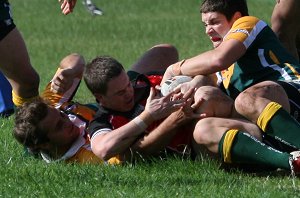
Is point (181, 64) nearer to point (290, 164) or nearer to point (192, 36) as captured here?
point (290, 164)

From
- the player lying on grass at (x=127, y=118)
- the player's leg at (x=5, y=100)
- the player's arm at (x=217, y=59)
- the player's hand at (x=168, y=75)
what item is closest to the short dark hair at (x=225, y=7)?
the player's arm at (x=217, y=59)

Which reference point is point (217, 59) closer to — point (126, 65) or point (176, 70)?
point (176, 70)

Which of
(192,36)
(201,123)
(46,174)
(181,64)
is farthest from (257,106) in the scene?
(192,36)

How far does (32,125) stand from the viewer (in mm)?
7438

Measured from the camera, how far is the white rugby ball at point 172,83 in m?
7.52

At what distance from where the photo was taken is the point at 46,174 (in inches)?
275

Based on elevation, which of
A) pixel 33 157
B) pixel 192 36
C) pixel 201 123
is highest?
pixel 201 123

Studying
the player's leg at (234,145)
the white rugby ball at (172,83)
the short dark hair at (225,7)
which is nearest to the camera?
the player's leg at (234,145)

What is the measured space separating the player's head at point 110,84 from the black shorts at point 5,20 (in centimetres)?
121

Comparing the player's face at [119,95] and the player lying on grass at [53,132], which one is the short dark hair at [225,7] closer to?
the player's face at [119,95]

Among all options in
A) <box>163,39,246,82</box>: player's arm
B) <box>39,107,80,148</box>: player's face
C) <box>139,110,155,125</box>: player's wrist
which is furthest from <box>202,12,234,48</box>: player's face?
<box>39,107,80,148</box>: player's face

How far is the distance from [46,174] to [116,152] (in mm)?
529

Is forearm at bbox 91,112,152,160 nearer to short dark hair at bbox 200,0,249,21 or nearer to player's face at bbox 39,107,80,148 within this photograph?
player's face at bbox 39,107,80,148

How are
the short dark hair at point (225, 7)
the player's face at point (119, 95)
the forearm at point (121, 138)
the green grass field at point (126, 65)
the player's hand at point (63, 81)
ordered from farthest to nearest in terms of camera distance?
the player's hand at point (63, 81)
the short dark hair at point (225, 7)
the player's face at point (119, 95)
the forearm at point (121, 138)
the green grass field at point (126, 65)
